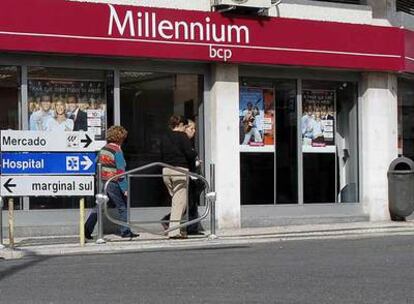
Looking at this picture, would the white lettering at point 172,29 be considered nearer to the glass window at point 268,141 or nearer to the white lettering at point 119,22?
the white lettering at point 119,22

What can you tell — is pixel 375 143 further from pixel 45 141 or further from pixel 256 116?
pixel 45 141

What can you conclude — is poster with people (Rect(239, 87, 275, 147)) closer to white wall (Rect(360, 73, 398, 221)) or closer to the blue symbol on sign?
white wall (Rect(360, 73, 398, 221))

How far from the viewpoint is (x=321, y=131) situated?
1442cm

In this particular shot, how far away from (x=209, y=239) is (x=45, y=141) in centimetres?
290

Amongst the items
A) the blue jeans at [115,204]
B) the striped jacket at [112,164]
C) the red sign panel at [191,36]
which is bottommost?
the blue jeans at [115,204]

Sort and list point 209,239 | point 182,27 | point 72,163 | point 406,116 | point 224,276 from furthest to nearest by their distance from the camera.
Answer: point 406,116 → point 182,27 → point 209,239 → point 72,163 → point 224,276

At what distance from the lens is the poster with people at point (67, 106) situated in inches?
476

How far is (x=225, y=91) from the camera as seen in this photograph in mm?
13180

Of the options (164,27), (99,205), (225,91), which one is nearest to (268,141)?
(225,91)

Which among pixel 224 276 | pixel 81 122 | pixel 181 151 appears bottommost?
pixel 224 276

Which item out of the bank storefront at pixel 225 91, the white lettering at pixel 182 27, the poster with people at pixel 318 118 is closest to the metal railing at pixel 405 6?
the bank storefront at pixel 225 91

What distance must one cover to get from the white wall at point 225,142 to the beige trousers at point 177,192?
180 cm

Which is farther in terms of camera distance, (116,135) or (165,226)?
(165,226)

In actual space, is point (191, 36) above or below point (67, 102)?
above
